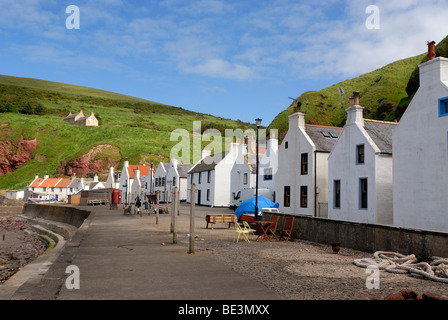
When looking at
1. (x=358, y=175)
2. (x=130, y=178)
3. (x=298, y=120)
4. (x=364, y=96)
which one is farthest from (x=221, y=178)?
(x=364, y=96)

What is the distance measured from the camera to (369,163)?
77.8 ft

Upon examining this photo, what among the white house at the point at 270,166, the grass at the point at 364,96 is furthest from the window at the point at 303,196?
the grass at the point at 364,96

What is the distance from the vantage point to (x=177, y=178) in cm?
6344

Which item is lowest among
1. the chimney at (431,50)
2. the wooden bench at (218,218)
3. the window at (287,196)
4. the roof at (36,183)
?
the wooden bench at (218,218)

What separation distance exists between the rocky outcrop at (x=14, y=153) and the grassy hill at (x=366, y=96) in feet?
249

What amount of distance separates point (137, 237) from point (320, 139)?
19.3m

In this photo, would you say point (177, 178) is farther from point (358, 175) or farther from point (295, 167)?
point (358, 175)

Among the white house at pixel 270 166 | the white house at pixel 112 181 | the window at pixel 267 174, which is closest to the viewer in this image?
the white house at pixel 270 166

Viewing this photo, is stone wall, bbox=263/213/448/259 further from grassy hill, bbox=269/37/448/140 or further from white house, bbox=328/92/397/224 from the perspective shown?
grassy hill, bbox=269/37/448/140

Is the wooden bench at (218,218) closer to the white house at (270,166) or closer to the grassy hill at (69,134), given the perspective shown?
the white house at (270,166)

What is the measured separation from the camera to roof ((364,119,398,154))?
79.6 ft

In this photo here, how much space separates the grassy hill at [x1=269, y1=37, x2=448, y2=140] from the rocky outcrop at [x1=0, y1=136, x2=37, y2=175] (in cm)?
7601

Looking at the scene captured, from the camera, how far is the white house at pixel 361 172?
76.2 ft

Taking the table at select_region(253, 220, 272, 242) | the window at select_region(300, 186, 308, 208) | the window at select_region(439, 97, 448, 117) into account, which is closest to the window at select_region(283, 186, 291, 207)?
the window at select_region(300, 186, 308, 208)
